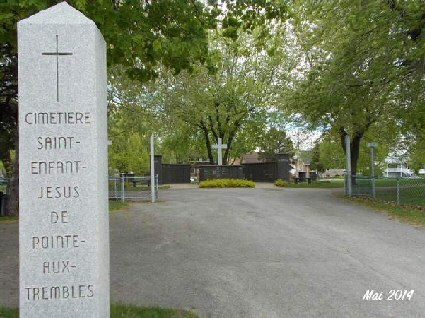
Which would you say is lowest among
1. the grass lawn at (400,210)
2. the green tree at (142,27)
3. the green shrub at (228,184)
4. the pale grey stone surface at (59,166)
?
the grass lawn at (400,210)

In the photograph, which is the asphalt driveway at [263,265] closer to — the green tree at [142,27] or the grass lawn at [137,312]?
the grass lawn at [137,312]

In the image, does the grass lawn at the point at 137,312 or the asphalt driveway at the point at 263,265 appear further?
the asphalt driveway at the point at 263,265

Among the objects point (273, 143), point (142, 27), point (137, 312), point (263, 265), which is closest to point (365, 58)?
point (142, 27)

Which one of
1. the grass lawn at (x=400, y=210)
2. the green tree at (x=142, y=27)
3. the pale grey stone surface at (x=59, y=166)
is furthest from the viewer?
the grass lawn at (x=400, y=210)

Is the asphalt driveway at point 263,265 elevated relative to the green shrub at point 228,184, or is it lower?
lower

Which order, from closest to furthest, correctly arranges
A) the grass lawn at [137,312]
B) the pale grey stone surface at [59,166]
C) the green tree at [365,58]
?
1. the pale grey stone surface at [59,166]
2. the grass lawn at [137,312]
3. the green tree at [365,58]

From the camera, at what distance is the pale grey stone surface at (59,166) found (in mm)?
3846

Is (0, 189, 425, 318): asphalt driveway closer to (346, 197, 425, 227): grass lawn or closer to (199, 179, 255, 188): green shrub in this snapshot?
(346, 197, 425, 227): grass lawn

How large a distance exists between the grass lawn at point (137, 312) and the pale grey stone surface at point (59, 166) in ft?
2.34

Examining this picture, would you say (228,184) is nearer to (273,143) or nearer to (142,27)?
(142,27)

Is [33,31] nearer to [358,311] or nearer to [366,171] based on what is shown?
[358,311]

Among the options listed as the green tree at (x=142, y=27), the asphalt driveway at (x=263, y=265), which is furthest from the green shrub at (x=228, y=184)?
the green tree at (x=142, y=27)

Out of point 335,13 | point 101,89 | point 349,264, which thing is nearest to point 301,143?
point 335,13

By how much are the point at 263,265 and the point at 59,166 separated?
13.6 feet
